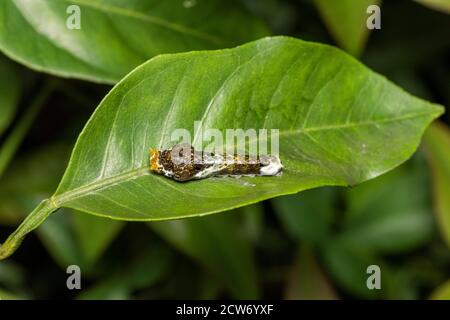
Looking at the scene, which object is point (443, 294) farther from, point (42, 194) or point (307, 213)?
point (42, 194)

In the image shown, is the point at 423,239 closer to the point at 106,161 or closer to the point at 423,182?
the point at 423,182

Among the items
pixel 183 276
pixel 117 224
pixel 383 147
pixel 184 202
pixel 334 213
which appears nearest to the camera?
pixel 184 202

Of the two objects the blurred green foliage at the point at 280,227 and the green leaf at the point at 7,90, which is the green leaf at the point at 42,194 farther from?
the green leaf at the point at 7,90

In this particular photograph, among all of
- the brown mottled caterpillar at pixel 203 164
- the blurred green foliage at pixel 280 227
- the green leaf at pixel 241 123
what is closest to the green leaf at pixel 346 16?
the blurred green foliage at pixel 280 227

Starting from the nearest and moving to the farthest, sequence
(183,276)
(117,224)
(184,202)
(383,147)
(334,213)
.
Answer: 1. (184,202)
2. (383,147)
3. (117,224)
4. (183,276)
5. (334,213)

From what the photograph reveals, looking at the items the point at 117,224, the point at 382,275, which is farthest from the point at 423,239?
the point at 117,224

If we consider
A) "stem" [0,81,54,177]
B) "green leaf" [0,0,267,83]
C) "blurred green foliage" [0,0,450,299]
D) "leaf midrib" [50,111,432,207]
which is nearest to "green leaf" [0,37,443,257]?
"leaf midrib" [50,111,432,207]

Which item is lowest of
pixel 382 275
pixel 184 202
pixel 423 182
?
pixel 184 202
